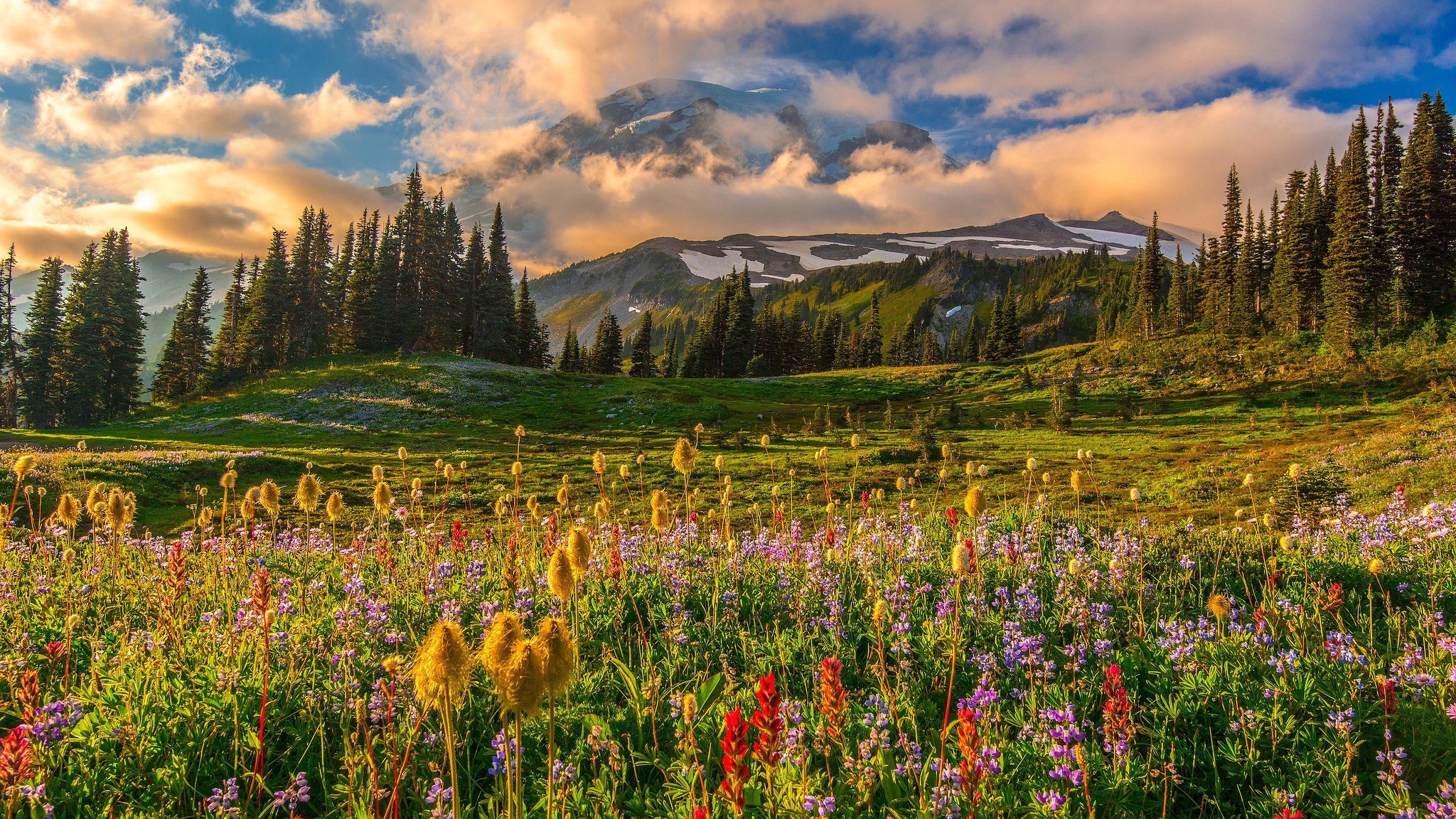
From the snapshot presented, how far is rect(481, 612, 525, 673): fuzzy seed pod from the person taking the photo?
190 cm

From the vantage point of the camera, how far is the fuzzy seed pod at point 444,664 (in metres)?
1.95

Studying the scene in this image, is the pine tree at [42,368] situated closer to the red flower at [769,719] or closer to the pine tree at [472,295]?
the pine tree at [472,295]

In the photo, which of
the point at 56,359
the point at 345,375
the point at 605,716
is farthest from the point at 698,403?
the point at 56,359

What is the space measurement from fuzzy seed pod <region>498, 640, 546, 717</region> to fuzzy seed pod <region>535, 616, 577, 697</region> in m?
0.03

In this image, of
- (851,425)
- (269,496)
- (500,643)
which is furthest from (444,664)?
(851,425)

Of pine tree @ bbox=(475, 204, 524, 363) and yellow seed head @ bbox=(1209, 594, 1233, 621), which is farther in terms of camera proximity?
pine tree @ bbox=(475, 204, 524, 363)

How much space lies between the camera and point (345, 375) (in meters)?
56.7

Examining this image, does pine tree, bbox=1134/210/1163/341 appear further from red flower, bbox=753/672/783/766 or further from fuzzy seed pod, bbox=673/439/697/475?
red flower, bbox=753/672/783/766

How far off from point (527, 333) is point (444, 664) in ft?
292

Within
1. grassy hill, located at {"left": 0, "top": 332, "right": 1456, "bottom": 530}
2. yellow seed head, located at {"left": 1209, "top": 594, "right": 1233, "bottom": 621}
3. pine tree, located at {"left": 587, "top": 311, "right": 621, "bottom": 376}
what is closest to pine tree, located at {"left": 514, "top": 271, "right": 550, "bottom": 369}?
pine tree, located at {"left": 587, "top": 311, "right": 621, "bottom": 376}

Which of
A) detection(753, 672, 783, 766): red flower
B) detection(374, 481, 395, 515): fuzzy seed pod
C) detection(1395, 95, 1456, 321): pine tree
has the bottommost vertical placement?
detection(753, 672, 783, 766): red flower

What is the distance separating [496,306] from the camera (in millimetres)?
78250

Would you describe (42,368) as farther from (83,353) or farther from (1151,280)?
(1151,280)

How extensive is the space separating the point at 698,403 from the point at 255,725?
49.0 m
